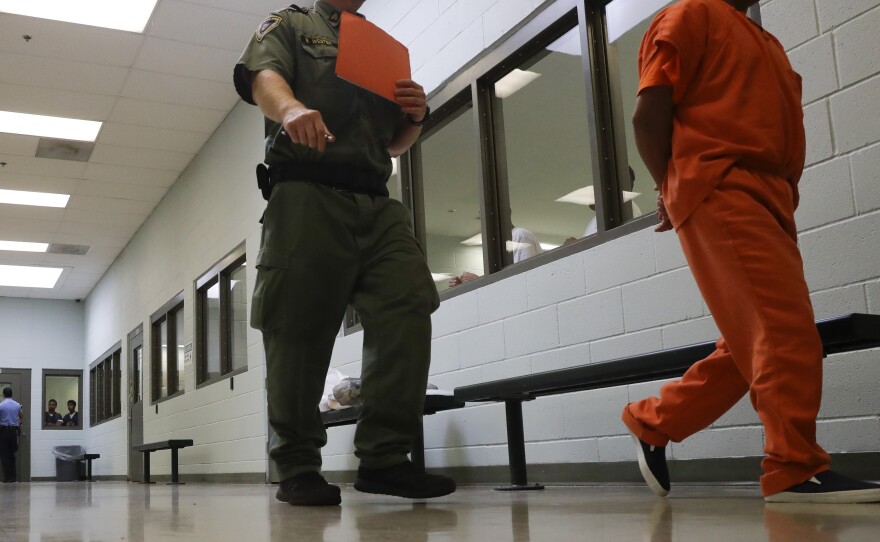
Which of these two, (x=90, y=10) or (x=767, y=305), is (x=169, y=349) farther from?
(x=767, y=305)

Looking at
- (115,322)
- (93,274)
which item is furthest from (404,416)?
(93,274)

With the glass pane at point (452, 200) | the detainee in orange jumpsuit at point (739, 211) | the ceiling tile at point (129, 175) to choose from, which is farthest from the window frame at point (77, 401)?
the detainee in orange jumpsuit at point (739, 211)

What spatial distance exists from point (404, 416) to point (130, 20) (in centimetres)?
499

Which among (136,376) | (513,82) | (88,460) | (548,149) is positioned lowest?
(88,460)

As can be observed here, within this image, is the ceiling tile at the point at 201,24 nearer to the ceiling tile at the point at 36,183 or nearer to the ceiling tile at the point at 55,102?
the ceiling tile at the point at 55,102

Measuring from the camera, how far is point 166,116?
7.97 metres

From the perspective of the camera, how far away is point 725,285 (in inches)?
72.3

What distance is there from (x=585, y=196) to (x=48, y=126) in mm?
5709

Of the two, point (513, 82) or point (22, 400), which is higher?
point (513, 82)

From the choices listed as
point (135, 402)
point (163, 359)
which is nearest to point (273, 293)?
point (163, 359)

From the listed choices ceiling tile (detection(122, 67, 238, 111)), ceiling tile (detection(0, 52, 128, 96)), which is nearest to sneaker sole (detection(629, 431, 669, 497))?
ceiling tile (detection(122, 67, 238, 111))

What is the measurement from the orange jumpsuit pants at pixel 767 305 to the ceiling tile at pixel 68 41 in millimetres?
5531

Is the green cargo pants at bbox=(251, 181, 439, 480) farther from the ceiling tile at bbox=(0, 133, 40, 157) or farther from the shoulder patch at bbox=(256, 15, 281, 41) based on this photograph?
the ceiling tile at bbox=(0, 133, 40, 157)

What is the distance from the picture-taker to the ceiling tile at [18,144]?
813cm
